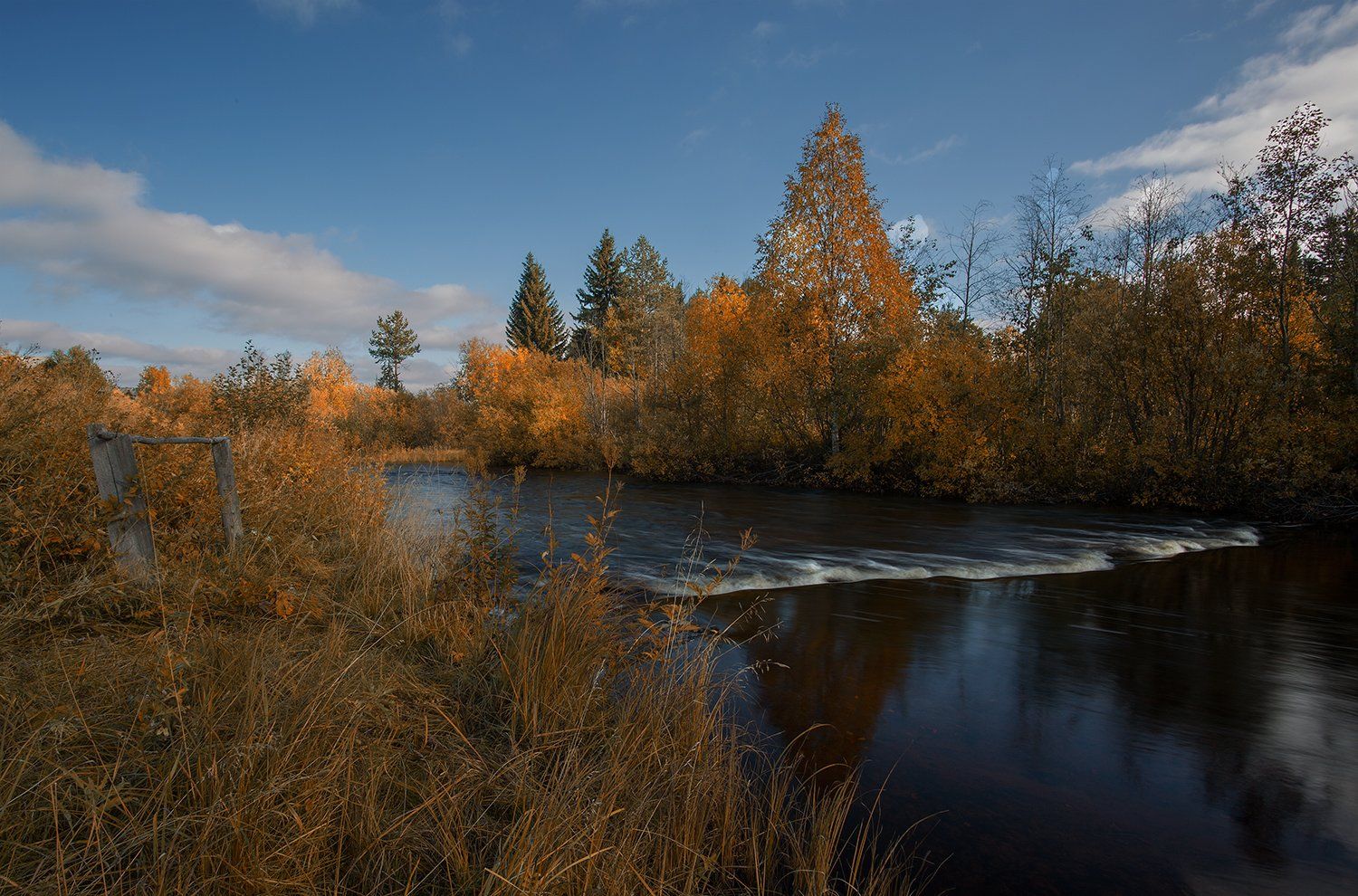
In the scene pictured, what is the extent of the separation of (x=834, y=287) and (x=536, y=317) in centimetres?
4454

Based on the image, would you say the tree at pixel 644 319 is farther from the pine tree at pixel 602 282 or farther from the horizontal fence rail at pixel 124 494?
the horizontal fence rail at pixel 124 494

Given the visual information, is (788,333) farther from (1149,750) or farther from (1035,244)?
(1149,750)

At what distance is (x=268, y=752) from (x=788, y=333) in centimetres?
2000

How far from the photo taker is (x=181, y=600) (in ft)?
14.0

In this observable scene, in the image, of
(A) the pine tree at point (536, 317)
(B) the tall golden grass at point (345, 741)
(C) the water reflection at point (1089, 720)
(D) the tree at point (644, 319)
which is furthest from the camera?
(A) the pine tree at point (536, 317)

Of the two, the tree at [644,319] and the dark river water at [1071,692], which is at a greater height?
the tree at [644,319]

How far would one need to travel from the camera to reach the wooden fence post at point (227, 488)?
17.5 ft

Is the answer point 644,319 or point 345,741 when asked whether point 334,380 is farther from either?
point 345,741

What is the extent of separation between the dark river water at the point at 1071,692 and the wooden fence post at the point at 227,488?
2065 millimetres

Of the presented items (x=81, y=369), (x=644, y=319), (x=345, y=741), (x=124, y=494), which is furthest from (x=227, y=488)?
(x=644, y=319)

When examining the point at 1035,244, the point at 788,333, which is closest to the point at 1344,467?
the point at 1035,244

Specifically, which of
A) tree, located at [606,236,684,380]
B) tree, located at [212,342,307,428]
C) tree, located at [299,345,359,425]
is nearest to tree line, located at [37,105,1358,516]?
tree, located at [212,342,307,428]

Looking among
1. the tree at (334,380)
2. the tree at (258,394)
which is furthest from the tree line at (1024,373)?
the tree at (334,380)

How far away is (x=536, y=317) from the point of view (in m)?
60.0
